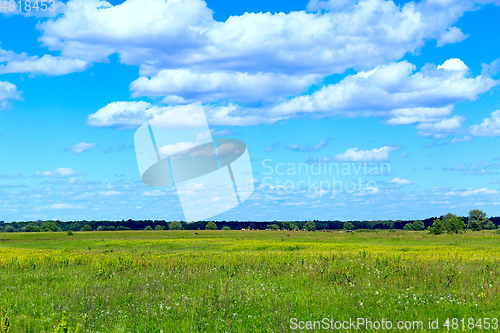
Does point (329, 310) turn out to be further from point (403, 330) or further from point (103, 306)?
point (103, 306)

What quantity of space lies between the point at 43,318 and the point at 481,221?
15943 cm

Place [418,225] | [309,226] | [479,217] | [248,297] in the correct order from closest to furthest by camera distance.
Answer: [248,297], [479,217], [418,225], [309,226]

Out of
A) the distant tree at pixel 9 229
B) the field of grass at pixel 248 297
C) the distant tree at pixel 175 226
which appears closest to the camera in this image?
the field of grass at pixel 248 297

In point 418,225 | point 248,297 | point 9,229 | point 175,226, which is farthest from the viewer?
point 9,229

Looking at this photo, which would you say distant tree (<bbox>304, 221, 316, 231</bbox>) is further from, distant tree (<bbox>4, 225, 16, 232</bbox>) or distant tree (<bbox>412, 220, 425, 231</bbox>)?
distant tree (<bbox>4, 225, 16, 232</bbox>)

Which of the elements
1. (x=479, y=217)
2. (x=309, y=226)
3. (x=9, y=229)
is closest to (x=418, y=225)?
(x=479, y=217)

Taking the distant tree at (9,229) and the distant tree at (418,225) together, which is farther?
the distant tree at (9,229)

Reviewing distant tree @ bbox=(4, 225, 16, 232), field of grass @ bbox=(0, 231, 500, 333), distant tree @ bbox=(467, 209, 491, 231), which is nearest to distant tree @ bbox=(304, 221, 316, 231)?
distant tree @ bbox=(467, 209, 491, 231)

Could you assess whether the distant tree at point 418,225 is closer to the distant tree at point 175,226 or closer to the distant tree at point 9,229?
the distant tree at point 175,226

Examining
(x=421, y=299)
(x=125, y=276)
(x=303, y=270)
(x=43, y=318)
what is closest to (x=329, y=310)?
(x=421, y=299)

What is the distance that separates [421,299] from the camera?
11.3m

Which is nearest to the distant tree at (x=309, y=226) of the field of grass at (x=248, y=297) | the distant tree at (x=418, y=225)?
the distant tree at (x=418, y=225)

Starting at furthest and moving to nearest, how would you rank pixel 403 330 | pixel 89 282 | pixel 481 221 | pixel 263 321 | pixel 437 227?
pixel 481 221
pixel 437 227
pixel 89 282
pixel 263 321
pixel 403 330

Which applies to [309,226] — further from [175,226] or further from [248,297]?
[248,297]
